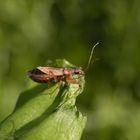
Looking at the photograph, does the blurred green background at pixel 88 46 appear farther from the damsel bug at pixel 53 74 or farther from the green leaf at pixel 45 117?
the green leaf at pixel 45 117

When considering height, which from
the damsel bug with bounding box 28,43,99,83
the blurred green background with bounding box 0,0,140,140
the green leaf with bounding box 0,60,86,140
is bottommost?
the blurred green background with bounding box 0,0,140,140

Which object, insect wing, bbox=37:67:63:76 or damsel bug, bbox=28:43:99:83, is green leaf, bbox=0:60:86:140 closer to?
damsel bug, bbox=28:43:99:83

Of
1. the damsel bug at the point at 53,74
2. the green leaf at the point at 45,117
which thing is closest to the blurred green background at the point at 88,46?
the damsel bug at the point at 53,74

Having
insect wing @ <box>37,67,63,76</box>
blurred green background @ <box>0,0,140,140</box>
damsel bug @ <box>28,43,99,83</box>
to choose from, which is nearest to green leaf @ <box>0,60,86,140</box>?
damsel bug @ <box>28,43,99,83</box>

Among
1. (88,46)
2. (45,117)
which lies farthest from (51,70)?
(88,46)

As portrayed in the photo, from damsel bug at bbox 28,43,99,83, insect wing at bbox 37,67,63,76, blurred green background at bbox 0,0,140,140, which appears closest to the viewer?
damsel bug at bbox 28,43,99,83

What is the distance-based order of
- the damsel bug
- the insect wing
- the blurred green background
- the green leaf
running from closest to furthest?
the green leaf
the damsel bug
the insect wing
the blurred green background

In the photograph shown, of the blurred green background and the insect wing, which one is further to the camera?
the blurred green background
